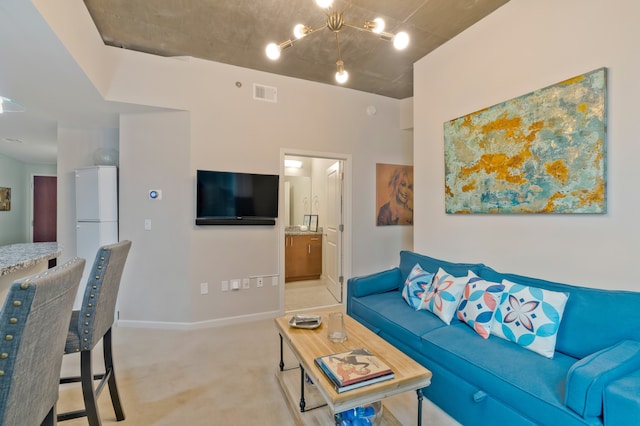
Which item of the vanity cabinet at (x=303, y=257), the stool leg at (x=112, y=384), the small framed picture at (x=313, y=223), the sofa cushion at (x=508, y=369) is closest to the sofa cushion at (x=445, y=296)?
the sofa cushion at (x=508, y=369)

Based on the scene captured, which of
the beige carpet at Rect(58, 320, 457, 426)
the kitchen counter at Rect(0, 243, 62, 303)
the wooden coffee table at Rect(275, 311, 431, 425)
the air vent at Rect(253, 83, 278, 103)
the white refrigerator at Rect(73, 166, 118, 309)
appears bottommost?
the beige carpet at Rect(58, 320, 457, 426)

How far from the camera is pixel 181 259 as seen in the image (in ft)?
10.8

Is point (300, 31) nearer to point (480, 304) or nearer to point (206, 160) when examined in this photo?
point (206, 160)

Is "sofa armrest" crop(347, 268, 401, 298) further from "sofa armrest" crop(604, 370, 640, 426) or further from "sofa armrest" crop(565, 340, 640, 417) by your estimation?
"sofa armrest" crop(604, 370, 640, 426)

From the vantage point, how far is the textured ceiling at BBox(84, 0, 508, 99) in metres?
2.42

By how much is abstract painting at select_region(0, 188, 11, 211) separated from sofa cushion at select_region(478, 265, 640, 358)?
338 inches

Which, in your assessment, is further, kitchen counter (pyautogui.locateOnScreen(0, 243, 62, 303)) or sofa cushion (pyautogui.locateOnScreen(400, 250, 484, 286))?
sofa cushion (pyautogui.locateOnScreen(400, 250, 484, 286))

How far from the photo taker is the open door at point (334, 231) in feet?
13.8

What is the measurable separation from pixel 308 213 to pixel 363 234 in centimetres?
228

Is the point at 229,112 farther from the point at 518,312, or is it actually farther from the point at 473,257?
the point at 518,312

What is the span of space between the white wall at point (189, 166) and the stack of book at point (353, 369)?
215 cm

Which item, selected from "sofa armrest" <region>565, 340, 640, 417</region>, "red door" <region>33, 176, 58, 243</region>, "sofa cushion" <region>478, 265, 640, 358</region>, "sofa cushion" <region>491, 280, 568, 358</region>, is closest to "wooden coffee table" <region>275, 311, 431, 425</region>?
"sofa armrest" <region>565, 340, 640, 417</region>

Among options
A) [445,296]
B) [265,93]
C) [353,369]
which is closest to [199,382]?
[353,369]

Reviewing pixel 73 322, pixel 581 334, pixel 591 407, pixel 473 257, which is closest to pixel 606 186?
pixel 581 334
